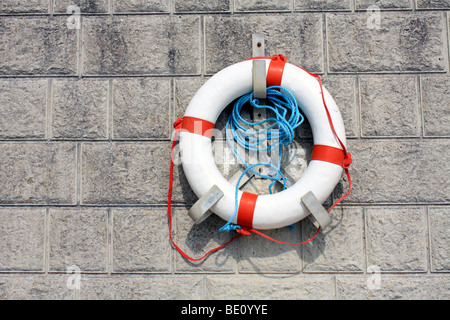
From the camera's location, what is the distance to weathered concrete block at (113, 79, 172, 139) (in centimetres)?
191

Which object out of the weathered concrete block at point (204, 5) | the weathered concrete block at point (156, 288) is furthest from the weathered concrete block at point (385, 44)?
the weathered concrete block at point (156, 288)

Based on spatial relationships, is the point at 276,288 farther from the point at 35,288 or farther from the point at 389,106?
the point at 35,288

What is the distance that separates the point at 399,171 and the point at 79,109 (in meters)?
1.61

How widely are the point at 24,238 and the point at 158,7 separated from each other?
1.33 meters

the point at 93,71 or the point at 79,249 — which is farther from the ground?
the point at 93,71

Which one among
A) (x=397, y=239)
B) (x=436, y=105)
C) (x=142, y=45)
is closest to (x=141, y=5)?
(x=142, y=45)

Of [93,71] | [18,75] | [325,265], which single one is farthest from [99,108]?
[325,265]

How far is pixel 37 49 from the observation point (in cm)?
196

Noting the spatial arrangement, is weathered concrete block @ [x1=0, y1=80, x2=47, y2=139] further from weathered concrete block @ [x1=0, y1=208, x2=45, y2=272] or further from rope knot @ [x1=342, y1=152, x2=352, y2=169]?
rope knot @ [x1=342, y1=152, x2=352, y2=169]

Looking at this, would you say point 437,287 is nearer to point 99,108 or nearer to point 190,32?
point 190,32

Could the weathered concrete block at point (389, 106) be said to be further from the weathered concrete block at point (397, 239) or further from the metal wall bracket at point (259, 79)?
the metal wall bracket at point (259, 79)

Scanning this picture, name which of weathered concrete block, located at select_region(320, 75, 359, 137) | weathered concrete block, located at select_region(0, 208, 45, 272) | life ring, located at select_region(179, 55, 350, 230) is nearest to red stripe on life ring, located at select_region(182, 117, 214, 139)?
life ring, located at select_region(179, 55, 350, 230)

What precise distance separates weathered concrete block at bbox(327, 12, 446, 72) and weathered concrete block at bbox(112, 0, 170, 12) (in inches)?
32.7

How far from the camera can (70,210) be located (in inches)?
75.1
